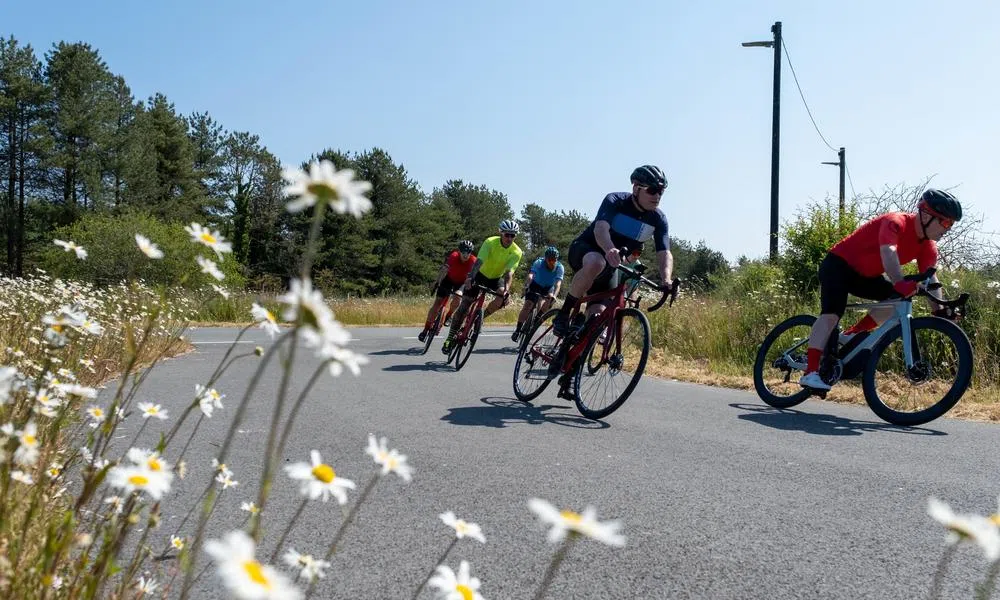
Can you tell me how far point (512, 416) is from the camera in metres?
5.59

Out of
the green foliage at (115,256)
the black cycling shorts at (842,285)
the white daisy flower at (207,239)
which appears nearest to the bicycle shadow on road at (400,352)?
the black cycling shorts at (842,285)

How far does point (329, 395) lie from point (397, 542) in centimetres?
383

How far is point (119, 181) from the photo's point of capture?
45781mm

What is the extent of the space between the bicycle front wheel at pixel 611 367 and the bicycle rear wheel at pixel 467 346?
10.8 feet

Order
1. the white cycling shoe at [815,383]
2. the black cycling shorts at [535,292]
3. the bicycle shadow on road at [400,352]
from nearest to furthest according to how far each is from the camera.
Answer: the white cycling shoe at [815,383]
the black cycling shorts at [535,292]
the bicycle shadow on road at [400,352]

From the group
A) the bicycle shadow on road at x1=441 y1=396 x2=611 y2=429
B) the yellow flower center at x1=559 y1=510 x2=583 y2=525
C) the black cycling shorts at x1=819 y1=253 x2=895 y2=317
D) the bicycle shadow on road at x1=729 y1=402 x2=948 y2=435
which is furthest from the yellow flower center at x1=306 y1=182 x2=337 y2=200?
the black cycling shorts at x1=819 y1=253 x2=895 y2=317

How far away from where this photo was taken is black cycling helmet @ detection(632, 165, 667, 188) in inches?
234

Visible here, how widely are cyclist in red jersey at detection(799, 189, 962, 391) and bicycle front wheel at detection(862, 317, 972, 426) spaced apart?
0.31 metres

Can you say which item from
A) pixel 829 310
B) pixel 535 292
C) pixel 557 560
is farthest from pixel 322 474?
pixel 535 292

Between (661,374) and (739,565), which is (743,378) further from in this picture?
(739,565)

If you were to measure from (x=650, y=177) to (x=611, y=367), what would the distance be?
1.55 meters

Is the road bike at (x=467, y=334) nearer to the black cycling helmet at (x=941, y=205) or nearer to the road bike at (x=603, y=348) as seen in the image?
the road bike at (x=603, y=348)

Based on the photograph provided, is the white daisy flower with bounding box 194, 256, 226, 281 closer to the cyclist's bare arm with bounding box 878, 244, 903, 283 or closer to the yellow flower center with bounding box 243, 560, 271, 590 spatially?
the yellow flower center with bounding box 243, 560, 271, 590

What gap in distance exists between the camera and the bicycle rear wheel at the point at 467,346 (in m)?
9.19
